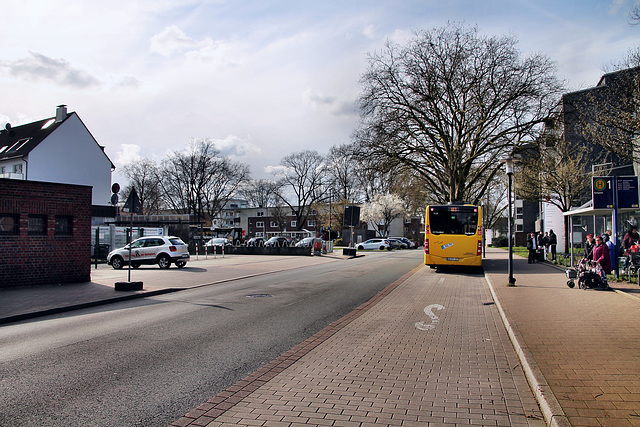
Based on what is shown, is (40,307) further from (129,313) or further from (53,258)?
(53,258)

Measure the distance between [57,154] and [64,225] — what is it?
38.0m

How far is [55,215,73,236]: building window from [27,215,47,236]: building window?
417 mm

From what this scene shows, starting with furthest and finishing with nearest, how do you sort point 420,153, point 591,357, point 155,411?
1. point 420,153
2. point 591,357
3. point 155,411

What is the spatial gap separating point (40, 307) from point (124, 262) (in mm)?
13718

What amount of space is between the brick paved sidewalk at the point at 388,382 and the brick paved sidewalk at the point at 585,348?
0.34 meters

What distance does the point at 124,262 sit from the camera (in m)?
24.0

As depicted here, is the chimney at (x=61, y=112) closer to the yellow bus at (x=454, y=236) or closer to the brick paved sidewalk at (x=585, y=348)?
the yellow bus at (x=454, y=236)

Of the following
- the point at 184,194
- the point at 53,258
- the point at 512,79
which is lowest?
the point at 53,258

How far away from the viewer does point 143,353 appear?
21.9 feet

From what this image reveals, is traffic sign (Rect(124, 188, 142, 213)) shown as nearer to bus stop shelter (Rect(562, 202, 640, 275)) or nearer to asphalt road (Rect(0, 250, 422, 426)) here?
asphalt road (Rect(0, 250, 422, 426))

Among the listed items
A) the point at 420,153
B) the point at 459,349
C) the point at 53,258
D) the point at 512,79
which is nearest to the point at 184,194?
the point at 420,153

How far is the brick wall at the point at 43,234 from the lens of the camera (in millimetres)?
13922

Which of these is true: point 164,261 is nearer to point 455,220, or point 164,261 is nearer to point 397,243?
point 455,220

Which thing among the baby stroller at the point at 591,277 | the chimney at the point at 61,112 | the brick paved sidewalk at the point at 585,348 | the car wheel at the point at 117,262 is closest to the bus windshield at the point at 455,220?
the baby stroller at the point at 591,277
